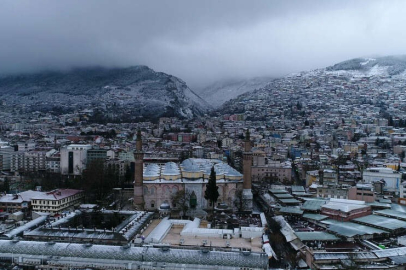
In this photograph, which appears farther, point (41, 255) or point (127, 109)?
point (127, 109)

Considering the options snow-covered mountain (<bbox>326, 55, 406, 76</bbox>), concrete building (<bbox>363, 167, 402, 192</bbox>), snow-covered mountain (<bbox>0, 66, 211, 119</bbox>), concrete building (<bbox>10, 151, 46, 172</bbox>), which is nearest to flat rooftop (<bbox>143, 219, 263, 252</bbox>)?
concrete building (<bbox>363, 167, 402, 192</bbox>)

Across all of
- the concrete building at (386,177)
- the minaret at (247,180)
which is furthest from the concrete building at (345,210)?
the concrete building at (386,177)

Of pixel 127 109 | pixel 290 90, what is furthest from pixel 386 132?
pixel 127 109

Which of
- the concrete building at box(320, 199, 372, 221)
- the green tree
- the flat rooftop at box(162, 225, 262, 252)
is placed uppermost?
the green tree

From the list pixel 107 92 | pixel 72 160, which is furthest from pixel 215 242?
Answer: pixel 107 92

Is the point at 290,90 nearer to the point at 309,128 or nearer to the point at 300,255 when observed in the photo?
the point at 309,128

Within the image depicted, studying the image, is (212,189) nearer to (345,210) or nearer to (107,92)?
(345,210)

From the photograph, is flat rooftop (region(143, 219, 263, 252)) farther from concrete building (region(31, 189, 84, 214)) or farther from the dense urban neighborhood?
concrete building (region(31, 189, 84, 214))

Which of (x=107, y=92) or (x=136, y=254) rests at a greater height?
(x=107, y=92)
